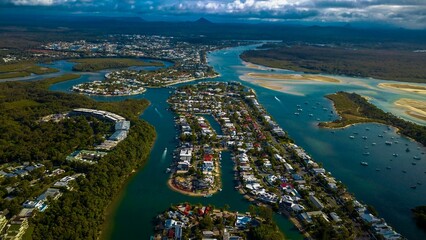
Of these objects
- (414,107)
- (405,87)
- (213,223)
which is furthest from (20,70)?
(405,87)

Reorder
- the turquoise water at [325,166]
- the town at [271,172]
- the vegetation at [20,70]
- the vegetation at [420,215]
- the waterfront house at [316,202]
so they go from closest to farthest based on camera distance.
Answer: the town at [271,172] → the vegetation at [420,215] → the turquoise water at [325,166] → the waterfront house at [316,202] → the vegetation at [20,70]

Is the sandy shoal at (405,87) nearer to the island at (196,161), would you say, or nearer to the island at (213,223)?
the island at (196,161)

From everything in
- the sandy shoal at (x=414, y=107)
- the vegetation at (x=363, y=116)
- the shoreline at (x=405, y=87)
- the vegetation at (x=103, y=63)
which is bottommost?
the shoreline at (x=405, y=87)

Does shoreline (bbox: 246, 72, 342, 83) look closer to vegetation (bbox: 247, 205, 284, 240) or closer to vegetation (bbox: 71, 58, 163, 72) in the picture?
vegetation (bbox: 71, 58, 163, 72)

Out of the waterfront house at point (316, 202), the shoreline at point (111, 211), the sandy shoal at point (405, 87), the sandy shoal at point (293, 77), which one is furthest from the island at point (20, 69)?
the sandy shoal at point (405, 87)

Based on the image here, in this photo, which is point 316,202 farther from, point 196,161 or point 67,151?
point 67,151

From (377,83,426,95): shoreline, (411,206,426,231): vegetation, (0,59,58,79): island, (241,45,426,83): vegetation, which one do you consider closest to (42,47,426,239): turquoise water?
(411,206,426,231): vegetation
